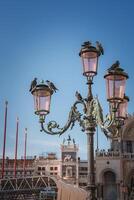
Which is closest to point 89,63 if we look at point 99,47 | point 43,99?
point 99,47

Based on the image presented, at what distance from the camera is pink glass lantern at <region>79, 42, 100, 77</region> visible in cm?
1106

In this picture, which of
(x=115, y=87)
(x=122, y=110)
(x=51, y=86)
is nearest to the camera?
(x=115, y=87)

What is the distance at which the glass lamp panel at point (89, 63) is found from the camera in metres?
11.1

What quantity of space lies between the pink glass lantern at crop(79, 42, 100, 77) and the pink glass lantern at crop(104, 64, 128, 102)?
0.46 metres

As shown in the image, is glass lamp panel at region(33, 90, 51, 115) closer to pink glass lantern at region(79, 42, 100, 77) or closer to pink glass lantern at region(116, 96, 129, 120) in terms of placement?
pink glass lantern at region(79, 42, 100, 77)

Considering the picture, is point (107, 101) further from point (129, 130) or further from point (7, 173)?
point (7, 173)

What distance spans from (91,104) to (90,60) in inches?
49.4

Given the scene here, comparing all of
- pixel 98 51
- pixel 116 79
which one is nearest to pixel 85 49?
pixel 98 51

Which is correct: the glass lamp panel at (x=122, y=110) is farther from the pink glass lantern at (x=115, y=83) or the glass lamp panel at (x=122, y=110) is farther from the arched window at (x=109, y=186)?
the arched window at (x=109, y=186)

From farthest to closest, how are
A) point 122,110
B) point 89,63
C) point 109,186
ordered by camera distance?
point 109,186, point 122,110, point 89,63

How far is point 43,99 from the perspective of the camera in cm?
1170

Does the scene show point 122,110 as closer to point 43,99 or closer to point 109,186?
point 43,99

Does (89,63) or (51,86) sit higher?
(89,63)

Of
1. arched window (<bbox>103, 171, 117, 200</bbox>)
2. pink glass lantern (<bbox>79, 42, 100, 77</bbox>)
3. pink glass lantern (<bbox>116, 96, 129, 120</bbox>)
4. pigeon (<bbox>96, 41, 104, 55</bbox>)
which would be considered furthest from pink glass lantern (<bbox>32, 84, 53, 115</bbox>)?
arched window (<bbox>103, 171, 117, 200</bbox>)
